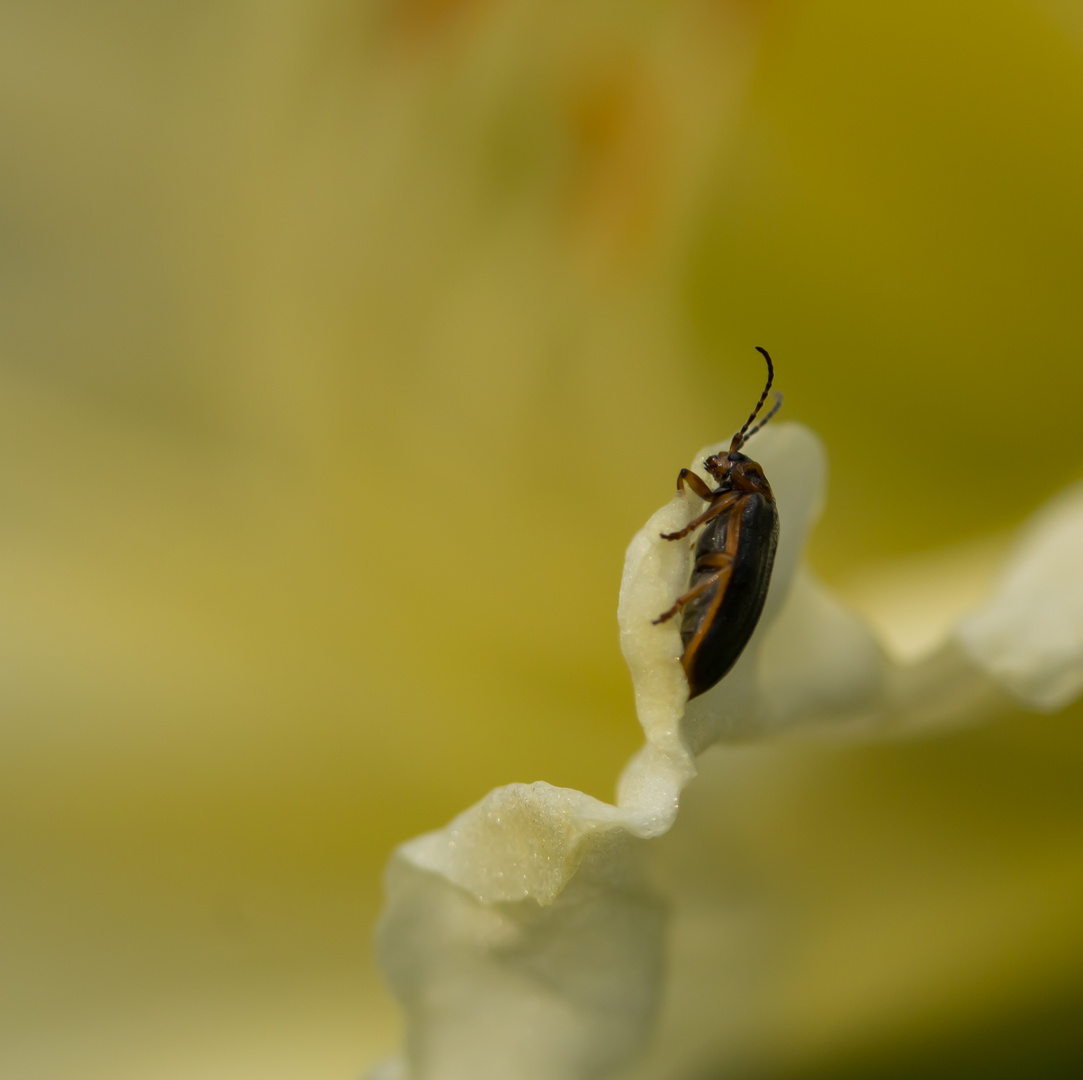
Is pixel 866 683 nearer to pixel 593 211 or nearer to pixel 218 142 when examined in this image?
pixel 593 211

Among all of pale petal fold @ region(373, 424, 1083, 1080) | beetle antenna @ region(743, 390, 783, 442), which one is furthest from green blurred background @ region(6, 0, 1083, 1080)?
pale petal fold @ region(373, 424, 1083, 1080)

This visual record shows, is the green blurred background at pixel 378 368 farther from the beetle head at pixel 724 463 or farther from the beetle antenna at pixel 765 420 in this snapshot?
the beetle head at pixel 724 463

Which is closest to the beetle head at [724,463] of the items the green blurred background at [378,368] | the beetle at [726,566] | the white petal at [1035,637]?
the beetle at [726,566]

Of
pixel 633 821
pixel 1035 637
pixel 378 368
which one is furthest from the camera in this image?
pixel 378 368

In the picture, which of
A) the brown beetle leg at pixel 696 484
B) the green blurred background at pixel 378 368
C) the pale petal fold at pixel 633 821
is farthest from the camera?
the green blurred background at pixel 378 368

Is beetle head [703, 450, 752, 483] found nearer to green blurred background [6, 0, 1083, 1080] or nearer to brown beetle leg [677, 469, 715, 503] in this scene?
brown beetle leg [677, 469, 715, 503]

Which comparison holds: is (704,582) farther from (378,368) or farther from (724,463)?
(378,368)

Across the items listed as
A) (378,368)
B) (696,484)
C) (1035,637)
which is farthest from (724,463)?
(378,368)

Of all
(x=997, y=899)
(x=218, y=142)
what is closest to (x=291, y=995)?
(x=997, y=899)
